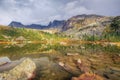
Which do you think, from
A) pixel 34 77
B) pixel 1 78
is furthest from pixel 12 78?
pixel 34 77

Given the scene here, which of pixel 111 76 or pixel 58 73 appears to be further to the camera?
pixel 58 73

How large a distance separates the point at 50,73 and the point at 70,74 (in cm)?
461

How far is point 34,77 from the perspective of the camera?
1586 inches

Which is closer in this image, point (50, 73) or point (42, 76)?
point (42, 76)

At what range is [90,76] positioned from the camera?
3700cm

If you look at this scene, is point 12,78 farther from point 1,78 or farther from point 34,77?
point 34,77

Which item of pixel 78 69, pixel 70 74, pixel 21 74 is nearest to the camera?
pixel 21 74

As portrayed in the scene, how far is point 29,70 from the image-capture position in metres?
42.1

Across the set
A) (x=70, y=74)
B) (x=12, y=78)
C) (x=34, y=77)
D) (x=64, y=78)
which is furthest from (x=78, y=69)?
(x=12, y=78)

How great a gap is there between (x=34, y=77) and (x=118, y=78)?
16.0m

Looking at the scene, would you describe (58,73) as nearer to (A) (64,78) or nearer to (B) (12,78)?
(A) (64,78)

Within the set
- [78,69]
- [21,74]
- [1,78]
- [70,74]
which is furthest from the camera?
[78,69]

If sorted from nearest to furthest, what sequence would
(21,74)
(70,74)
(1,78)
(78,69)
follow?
(1,78) < (21,74) < (70,74) < (78,69)

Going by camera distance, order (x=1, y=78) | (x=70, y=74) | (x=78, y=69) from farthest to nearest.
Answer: (x=78, y=69) → (x=70, y=74) → (x=1, y=78)
